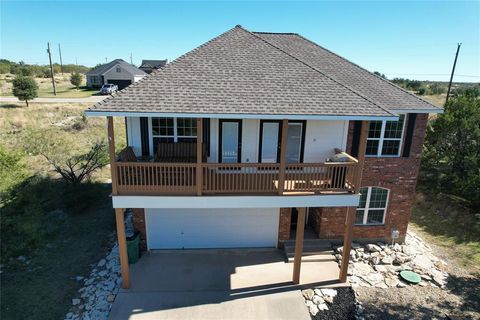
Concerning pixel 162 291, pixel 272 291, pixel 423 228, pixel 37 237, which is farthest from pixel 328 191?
pixel 37 237

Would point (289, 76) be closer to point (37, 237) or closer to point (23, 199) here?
point (37, 237)

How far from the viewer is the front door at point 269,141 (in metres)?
11.9

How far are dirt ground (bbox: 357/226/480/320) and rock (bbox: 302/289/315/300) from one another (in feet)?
4.95

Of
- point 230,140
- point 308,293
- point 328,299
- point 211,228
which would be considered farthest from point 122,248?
point 328,299

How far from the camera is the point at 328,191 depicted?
10.4 meters

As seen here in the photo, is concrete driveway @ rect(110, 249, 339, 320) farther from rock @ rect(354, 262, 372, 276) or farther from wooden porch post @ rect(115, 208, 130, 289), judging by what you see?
rock @ rect(354, 262, 372, 276)

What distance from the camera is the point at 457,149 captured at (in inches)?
689

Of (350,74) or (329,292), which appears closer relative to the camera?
(329,292)

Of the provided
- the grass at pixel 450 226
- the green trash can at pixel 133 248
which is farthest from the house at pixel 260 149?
the grass at pixel 450 226

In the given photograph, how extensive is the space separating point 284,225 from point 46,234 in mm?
10503

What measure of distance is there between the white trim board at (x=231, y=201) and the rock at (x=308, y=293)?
2.98m

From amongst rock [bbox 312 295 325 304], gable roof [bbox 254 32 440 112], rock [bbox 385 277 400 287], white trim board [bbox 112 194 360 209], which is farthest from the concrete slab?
gable roof [bbox 254 32 440 112]

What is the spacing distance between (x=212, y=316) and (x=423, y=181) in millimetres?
16489

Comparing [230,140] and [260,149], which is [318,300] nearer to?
[260,149]
